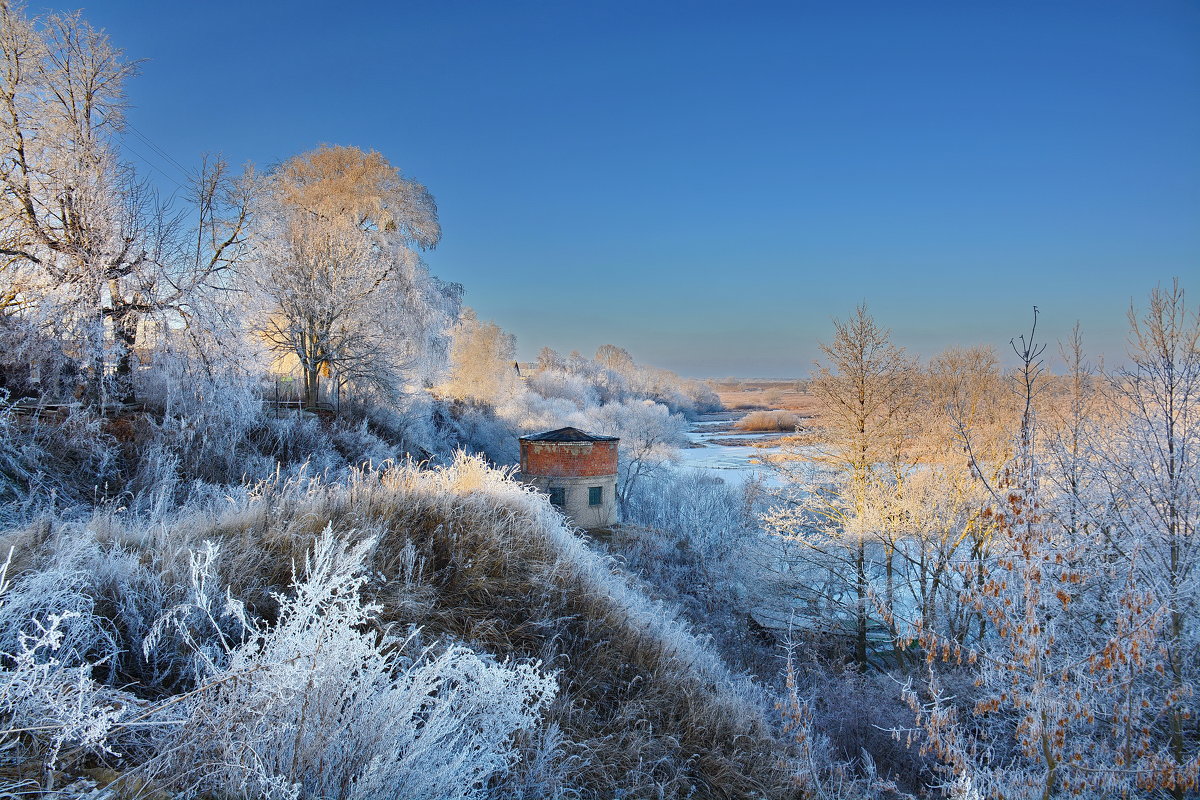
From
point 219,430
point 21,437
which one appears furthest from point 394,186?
point 21,437

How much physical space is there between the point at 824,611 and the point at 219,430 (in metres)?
15.3

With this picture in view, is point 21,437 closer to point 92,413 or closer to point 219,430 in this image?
point 92,413

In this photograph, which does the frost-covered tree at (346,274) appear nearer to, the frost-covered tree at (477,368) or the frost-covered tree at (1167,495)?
the frost-covered tree at (477,368)

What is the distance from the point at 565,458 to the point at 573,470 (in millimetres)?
535

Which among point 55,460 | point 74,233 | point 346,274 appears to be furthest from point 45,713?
point 346,274

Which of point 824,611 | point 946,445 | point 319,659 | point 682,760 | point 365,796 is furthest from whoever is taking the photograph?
point 824,611

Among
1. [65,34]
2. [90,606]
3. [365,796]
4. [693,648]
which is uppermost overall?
[65,34]

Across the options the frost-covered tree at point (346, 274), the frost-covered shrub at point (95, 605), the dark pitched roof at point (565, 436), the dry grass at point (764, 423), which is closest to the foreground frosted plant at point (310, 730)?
the frost-covered shrub at point (95, 605)

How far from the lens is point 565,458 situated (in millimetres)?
22234

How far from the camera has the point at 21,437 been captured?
344 inches

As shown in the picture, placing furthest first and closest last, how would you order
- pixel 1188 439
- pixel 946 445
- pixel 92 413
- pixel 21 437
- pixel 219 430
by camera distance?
pixel 946 445, pixel 219 430, pixel 92 413, pixel 21 437, pixel 1188 439

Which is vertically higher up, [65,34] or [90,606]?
[65,34]

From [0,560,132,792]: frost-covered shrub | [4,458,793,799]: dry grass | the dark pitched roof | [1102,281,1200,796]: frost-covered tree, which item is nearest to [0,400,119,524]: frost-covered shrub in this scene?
[4,458,793,799]: dry grass

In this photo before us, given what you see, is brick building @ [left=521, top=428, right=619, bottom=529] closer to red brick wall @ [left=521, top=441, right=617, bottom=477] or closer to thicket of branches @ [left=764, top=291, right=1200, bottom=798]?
red brick wall @ [left=521, top=441, right=617, bottom=477]
